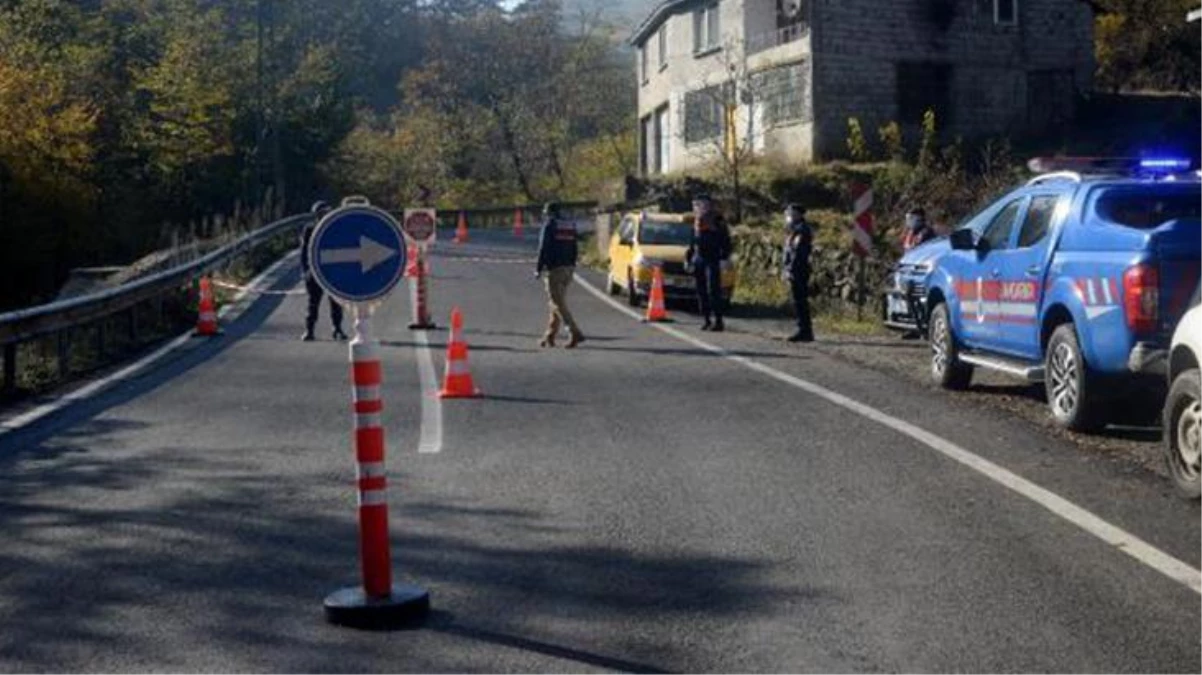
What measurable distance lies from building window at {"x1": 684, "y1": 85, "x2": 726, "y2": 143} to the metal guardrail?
22704 millimetres

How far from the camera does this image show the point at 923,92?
43.5 metres

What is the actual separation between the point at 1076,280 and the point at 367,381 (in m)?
6.37

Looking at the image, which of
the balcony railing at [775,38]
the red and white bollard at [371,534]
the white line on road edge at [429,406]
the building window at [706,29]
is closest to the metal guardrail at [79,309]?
the white line on road edge at [429,406]

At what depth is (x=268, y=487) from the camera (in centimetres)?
1003

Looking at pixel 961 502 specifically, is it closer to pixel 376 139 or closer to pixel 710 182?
pixel 710 182

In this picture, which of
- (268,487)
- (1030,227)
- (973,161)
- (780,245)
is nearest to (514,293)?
(780,245)

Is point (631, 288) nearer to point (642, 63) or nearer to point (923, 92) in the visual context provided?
point (923, 92)

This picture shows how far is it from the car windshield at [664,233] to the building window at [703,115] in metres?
19.2

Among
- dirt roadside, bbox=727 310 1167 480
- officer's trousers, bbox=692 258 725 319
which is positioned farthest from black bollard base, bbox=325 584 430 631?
officer's trousers, bbox=692 258 725 319

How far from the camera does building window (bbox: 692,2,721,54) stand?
49281 mm

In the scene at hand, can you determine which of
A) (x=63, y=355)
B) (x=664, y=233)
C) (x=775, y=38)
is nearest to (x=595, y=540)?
(x=63, y=355)

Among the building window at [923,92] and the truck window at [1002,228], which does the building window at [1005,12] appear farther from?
the truck window at [1002,228]

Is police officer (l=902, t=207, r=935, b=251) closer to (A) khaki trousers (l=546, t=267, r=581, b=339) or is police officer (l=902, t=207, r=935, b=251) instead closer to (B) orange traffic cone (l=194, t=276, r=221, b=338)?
(A) khaki trousers (l=546, t=267, r=581, b=339)

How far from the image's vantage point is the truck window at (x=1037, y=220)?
1280cm
